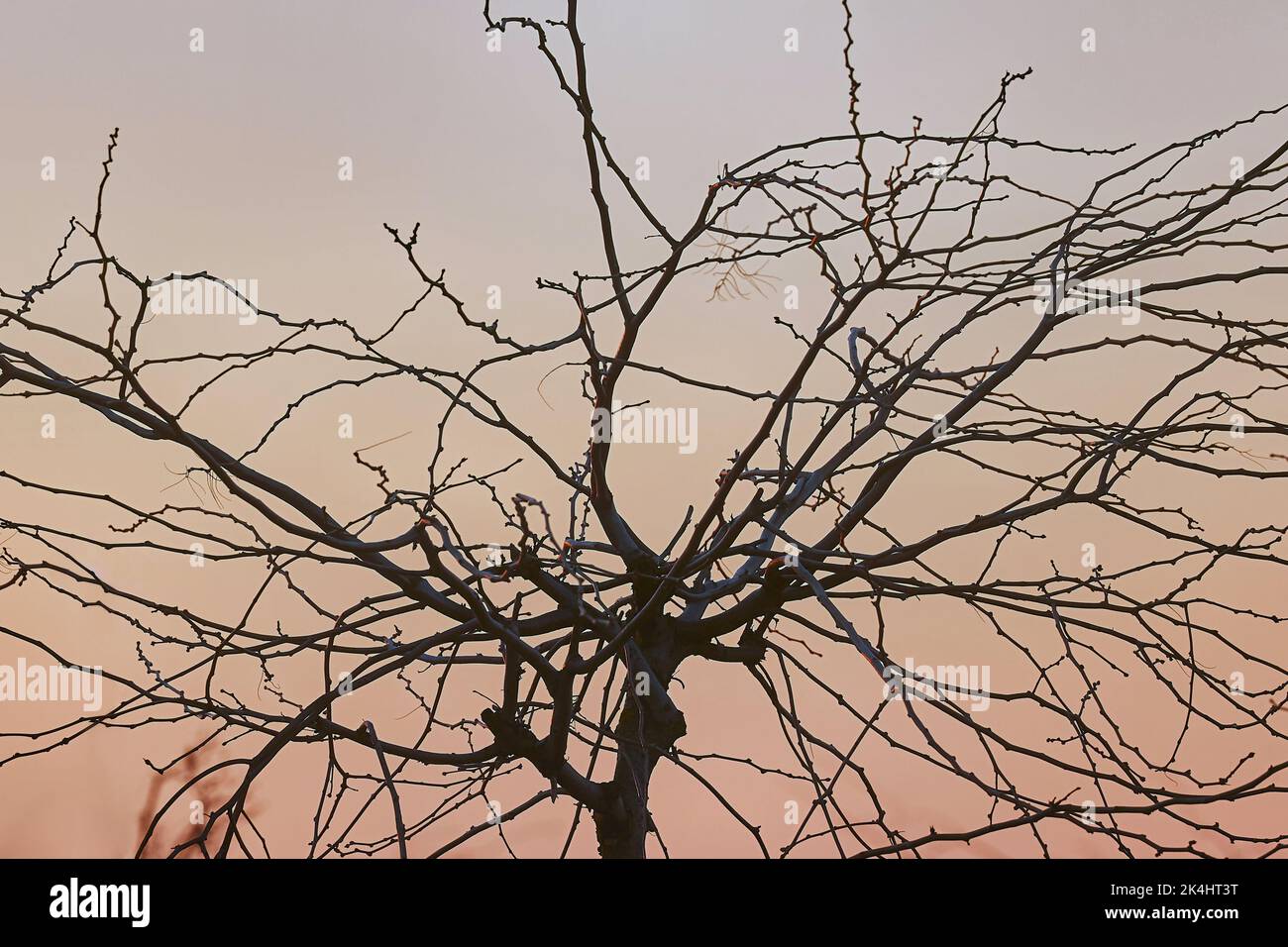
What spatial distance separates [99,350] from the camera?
101 centimetres

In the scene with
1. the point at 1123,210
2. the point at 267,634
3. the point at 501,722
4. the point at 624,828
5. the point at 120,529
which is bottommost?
the point at 624,828

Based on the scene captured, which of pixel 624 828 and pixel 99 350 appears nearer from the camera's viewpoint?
pixel 99 350

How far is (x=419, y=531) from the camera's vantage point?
37.1 inches

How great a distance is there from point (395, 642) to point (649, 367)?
0.48m

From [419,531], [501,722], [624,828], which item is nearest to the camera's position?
[419,531]

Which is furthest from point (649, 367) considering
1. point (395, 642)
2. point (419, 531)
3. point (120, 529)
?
point (120, 529)

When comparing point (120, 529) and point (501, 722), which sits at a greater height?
point (120, 529)

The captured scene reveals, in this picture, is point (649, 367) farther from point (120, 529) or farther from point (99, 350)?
point (120, 529)

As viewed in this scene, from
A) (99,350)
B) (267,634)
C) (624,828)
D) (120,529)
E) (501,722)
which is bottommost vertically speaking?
(624,828)
